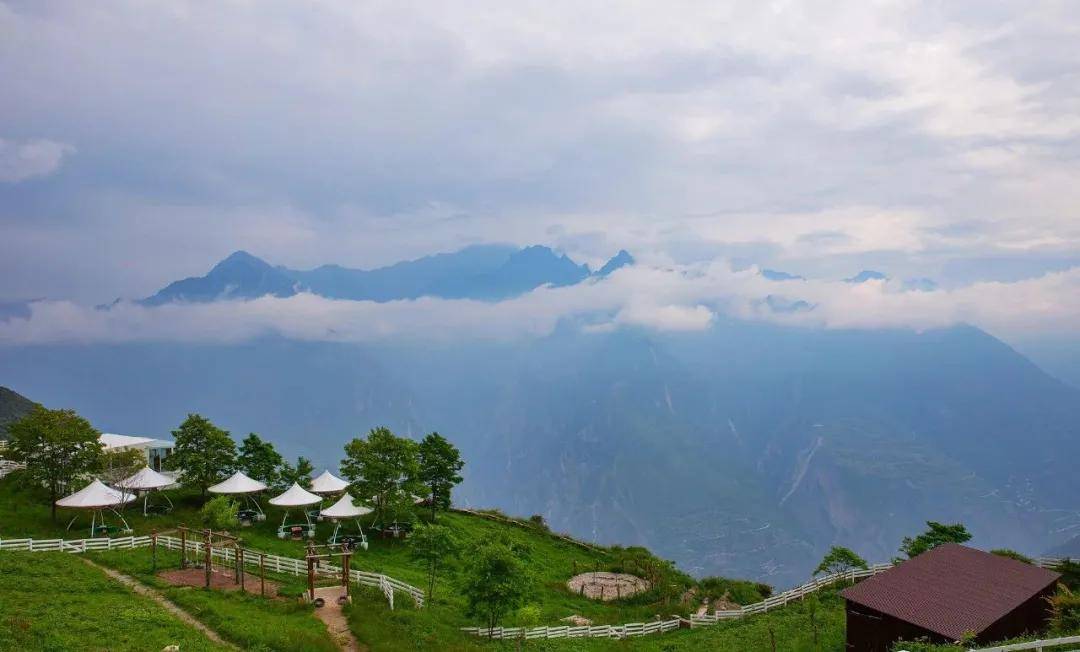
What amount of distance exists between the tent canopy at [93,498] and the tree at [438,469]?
1796 centimetres

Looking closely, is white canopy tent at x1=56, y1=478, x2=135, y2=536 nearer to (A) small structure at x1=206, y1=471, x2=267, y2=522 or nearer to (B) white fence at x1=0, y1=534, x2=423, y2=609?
(B) white fence at x1=0, y1=534, x2=423, y2=609

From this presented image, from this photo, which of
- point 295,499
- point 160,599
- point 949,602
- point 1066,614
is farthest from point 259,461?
point 1066,614

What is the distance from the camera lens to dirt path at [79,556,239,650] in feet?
65.1

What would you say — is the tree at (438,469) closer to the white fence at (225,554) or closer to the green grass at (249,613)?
the white fence at (225,554)

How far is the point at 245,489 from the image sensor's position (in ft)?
128

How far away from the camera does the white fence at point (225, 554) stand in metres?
26.6

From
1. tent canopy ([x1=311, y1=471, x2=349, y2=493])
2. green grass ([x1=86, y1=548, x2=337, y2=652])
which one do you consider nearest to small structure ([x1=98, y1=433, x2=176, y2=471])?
tent canopy ([x1=311, y1=471, x2=349, y2=493])

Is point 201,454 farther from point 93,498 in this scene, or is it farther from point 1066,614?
point 1066,614

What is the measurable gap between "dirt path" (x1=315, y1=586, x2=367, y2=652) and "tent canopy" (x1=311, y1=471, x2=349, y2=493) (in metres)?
17.6

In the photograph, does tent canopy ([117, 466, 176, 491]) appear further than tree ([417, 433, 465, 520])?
No

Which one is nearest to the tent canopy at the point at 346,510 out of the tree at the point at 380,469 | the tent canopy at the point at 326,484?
the tree at the point at 380,469

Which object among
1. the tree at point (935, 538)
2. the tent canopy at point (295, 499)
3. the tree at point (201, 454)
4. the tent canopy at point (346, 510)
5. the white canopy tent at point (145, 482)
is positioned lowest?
the tree at point (935, 538)

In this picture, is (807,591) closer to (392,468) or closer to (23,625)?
(392,468)

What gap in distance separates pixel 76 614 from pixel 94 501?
15391 mm
